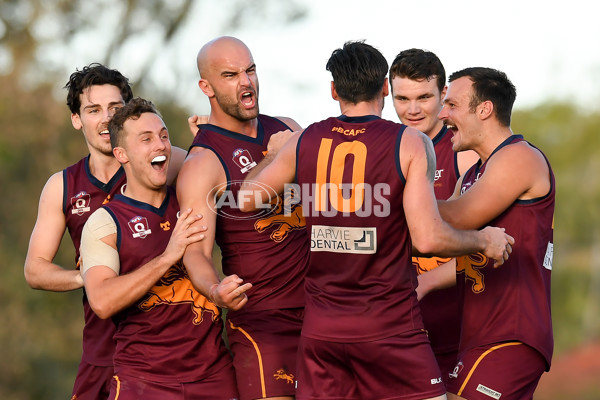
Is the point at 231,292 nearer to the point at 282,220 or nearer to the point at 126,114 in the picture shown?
the point at 282,220

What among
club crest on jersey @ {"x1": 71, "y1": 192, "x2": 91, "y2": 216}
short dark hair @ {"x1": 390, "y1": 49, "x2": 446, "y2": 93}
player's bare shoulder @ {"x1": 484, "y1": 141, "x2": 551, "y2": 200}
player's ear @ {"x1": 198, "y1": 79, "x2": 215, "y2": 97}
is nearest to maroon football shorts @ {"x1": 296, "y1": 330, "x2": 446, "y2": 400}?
player's bare shoulder @ {"x1": 484, "y1": 141, "x2": 551, "y2": 200}

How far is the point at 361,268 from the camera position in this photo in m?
5.38

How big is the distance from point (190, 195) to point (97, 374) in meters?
1.89

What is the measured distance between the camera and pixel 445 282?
6.47 m

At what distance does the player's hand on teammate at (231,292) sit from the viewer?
533 centimetres

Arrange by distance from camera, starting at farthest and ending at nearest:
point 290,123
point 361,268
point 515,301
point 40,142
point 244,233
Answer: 1. point 40,142
2. point 290,123
3. point 244,233
4. point 515,301
5. point 361,268

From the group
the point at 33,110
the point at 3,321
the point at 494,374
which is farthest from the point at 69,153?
the point at 494,374

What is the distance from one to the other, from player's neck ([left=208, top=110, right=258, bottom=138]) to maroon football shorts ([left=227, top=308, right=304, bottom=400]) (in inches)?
53.1

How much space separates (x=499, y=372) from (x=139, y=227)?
2552mm

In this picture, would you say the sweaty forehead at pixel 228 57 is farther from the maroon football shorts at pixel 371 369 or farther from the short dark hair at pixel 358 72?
the maroon football shorts at pixel 371 369

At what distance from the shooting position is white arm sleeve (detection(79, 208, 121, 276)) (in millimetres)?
5898

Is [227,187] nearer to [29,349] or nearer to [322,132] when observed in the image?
[322,132]

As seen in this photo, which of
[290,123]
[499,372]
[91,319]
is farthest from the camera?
[91,319]

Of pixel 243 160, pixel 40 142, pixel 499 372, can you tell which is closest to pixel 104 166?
pixel 243 160
